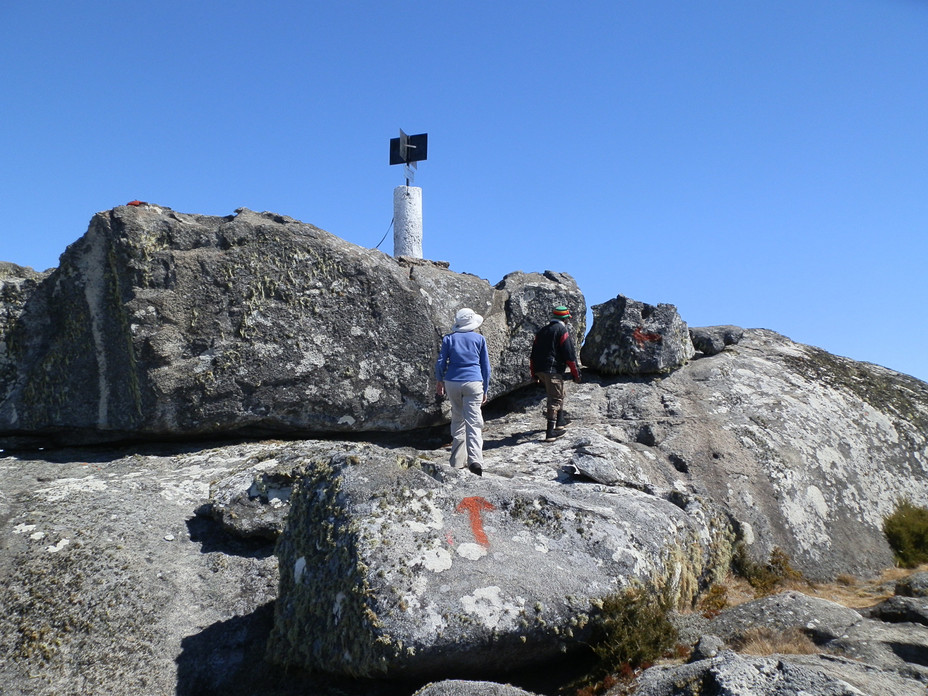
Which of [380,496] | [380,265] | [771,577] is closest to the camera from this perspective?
[380,496]

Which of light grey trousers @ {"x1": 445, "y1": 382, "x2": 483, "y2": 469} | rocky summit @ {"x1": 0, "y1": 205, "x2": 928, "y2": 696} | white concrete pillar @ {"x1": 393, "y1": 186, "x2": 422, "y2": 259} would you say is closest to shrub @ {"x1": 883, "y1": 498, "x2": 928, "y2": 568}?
rocky summit @ {"x1": 0, "y1": 205, "x2": 928, "y2": 696}

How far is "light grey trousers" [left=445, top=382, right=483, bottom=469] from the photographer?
9039 millimetres

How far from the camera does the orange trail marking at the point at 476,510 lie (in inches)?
225

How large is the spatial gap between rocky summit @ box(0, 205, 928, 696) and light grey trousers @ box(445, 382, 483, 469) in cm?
43

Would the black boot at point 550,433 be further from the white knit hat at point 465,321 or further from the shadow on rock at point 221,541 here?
the shadow on rock at point 221,541

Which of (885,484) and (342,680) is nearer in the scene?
(342,680)

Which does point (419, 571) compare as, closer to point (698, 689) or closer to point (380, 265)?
point (698, 689)

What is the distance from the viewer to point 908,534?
9.52 m

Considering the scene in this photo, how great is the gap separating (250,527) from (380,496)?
7.34 feet

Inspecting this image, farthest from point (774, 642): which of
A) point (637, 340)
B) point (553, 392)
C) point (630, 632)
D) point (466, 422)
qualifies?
point (637, 340)

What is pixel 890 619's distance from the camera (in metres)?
5.73

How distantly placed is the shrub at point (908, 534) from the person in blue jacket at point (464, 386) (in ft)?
17.7

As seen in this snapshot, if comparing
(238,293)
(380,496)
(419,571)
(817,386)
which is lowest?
(419,571)

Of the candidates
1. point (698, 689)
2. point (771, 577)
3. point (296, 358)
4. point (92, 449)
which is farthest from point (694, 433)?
point (92, 449)
